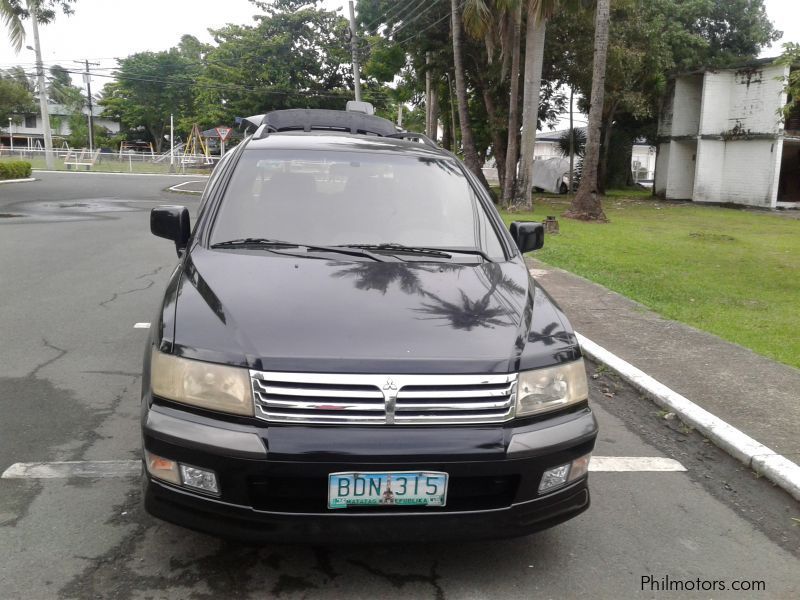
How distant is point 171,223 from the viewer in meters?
4.26

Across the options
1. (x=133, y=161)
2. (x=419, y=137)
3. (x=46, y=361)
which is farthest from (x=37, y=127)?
(x=419, y=137)

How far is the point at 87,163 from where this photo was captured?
4856 cm

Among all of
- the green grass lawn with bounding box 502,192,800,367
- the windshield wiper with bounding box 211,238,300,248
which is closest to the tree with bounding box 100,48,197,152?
the green grass lawn with bounding box 502,192,800,367

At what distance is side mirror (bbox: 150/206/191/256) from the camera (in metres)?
4.25

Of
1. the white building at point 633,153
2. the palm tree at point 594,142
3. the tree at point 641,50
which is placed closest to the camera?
the palm tree at point 594,142

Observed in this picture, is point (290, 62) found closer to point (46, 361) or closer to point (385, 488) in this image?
point (46, 361)

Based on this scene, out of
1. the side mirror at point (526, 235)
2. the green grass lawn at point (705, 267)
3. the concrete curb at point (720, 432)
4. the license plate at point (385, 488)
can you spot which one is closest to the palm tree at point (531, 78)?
the green grass lawn at point (705, 267)

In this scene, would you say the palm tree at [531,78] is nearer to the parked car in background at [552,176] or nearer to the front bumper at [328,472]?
the parked car in background at [552,176]

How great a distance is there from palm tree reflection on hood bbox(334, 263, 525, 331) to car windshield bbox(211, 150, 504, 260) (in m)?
0.36

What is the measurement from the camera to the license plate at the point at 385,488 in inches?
104

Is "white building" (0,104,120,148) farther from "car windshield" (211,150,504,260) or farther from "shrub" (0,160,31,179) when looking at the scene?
"car windshield" (211,150,504,260)

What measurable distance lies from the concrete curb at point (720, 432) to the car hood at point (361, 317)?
1782 mm

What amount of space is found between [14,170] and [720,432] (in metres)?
31.4

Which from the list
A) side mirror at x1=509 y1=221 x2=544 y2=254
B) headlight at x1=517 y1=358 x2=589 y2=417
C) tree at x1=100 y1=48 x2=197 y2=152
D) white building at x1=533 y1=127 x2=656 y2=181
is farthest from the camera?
tree at x1=100 y1=48 x2=197 y2=152
